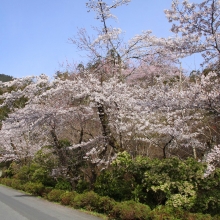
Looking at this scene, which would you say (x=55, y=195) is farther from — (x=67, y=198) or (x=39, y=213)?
(x=39, y=213)

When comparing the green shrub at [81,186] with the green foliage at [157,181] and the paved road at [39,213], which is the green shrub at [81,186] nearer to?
the paved road at [39,213]

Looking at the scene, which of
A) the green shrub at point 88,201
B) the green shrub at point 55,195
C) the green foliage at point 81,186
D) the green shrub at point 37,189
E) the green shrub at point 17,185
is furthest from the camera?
the green shrub at point 17,185

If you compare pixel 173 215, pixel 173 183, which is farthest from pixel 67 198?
pixel 173 215

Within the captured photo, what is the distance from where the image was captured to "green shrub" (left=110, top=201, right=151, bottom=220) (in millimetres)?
7829

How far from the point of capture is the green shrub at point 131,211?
7829 mm

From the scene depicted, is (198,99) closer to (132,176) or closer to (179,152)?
(132,176)

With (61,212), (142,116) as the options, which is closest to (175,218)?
(142,116)

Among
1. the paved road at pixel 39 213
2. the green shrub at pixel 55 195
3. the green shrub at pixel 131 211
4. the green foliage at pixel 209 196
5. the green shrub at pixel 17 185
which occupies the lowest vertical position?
the paved road at pixel 39 213

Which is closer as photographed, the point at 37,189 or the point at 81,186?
the point at 81,186

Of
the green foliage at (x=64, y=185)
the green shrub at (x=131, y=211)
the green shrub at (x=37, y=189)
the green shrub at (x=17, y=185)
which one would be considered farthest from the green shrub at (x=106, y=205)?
the green shrub at (x=17, y=185)

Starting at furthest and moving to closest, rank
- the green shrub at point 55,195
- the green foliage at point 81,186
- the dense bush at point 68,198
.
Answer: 1. the green foliage at point 81,186
2. the green shrub at point 55,195
3. the dense bush at point 68,198

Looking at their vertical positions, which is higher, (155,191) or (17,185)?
(155,191)

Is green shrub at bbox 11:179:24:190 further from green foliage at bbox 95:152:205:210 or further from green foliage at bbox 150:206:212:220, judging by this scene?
green foliage at bbox 150:206:212:220

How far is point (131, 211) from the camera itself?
7988mm
